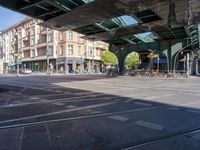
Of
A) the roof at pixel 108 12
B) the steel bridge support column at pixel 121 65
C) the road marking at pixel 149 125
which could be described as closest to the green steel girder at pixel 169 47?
the steel bridge support column at pixel 121 65

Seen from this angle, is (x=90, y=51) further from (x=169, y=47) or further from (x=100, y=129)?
(x=100, y=129)

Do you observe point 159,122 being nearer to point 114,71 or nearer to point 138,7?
point 138,7

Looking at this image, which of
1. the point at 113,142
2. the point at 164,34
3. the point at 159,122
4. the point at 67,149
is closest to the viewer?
the point at 67,149

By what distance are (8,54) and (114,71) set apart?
62.9m

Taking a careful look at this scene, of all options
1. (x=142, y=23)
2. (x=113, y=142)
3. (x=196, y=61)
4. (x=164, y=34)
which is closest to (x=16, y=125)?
(x=113, y=142)

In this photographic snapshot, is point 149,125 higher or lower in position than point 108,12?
lower

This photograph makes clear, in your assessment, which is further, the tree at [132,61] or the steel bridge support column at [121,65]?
the tree at [132,61]

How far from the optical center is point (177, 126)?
6148 millimetres

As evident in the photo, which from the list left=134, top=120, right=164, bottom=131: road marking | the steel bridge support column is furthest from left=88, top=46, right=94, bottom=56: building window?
left=134, top=120, right=164, bottom=131: road marking

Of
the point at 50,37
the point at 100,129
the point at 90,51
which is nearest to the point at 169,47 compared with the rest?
the point at 100,129

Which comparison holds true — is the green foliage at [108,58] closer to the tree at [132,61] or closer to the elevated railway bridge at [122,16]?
the tree at [132,61]

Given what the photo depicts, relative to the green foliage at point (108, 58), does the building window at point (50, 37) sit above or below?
above

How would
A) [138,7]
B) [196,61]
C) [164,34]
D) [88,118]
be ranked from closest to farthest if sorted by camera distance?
[88,118] → [138,7] → [164,34] → [196,61]

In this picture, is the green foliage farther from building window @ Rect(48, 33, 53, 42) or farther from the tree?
building window @ Rect(48, 33, 53, 42)
